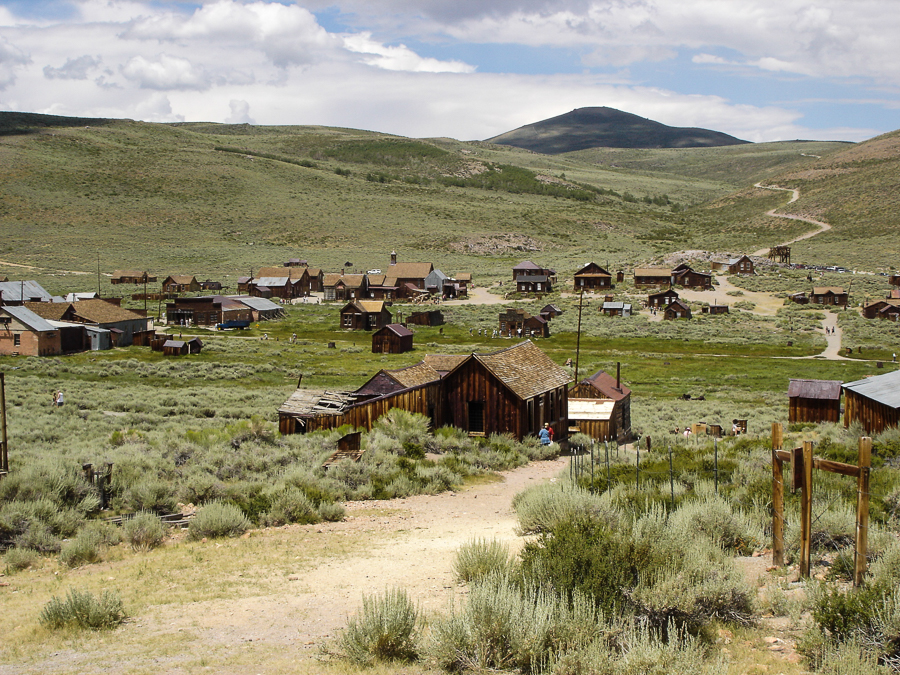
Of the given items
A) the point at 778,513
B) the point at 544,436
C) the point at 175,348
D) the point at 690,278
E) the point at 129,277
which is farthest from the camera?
the point at 129,277

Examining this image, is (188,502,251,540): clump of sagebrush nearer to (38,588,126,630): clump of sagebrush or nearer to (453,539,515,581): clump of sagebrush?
(38,588,126,630): clump of sagebrush

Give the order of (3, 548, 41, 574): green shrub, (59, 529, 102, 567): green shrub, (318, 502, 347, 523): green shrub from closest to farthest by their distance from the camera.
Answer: (3, 548, 41, 574): green shrub < (59, 529, 102, 567): green shrub < (318, 502, 347, 523): green shrub

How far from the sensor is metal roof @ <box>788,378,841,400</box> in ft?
87.9

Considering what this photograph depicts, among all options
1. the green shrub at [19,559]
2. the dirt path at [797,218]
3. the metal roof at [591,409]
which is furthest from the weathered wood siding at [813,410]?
the dirt path at [797,218]

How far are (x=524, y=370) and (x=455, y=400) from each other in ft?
8.29

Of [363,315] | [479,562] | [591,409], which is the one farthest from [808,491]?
[363,315]

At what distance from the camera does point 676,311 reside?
70.2 meters

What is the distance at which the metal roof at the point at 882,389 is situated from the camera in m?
20.6

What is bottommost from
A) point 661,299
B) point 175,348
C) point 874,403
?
point 175,348

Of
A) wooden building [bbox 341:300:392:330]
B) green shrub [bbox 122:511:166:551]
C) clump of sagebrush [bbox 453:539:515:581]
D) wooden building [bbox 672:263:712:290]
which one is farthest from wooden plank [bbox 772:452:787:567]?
wooden building [bbox 672:263:712:290]

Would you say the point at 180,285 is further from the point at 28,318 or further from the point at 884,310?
the point at 884,310

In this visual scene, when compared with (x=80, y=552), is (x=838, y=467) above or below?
above

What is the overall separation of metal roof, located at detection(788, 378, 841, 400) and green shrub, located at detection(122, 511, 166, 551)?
21.9 metres

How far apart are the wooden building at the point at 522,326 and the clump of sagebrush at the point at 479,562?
1990 inches
